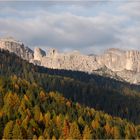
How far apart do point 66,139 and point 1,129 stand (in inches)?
902

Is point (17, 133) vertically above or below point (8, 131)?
below

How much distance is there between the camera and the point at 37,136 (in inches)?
7549

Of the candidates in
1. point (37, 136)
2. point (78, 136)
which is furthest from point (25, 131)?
point (78, 136)

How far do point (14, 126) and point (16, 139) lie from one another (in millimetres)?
16331

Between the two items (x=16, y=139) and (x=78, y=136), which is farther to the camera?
(x=78, y=136)

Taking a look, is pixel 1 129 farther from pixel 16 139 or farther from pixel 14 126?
pixel 16 139

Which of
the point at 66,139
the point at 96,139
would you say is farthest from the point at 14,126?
the point at 96,139

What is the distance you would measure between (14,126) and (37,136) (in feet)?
31.0

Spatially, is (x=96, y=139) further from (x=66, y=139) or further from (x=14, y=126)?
(x=14, y=126)

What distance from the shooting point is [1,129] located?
191 metres

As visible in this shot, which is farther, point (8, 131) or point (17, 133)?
point (8, 131)

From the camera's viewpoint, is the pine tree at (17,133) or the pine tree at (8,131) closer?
the pine tree at (17,133)

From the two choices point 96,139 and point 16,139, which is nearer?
point 16,139

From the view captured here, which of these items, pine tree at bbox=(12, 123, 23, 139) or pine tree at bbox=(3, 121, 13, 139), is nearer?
pine tree at bbox=(12, 123, 23, 139)
